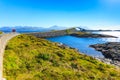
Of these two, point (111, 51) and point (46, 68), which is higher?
point (46, 68)

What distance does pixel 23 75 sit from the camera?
27.0 m

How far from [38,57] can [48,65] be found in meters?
3.65

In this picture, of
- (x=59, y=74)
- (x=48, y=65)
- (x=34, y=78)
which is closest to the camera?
(x=34, y=78)

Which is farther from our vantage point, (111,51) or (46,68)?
(111,51)

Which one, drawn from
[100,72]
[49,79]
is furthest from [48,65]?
[100,72]

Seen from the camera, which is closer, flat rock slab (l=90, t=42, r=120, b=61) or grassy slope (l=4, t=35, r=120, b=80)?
grassy slope (l=4, t=35, r=120, b=80)

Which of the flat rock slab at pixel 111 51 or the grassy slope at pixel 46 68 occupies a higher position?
the grassy slope at pixel 46 68

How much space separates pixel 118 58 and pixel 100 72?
1388 inches

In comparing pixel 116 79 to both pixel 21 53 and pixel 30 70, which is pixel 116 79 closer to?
pixel 30 70

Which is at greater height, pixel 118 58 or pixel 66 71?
pixel 66 71

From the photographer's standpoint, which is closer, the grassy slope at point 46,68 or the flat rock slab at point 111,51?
the grassy slope at point 46,68

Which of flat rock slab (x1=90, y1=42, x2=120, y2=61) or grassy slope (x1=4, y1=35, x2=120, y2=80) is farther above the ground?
grassy slope (x1=4, y1=35, x2=120, y2=80)

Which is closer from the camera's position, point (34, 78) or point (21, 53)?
point (34, 78)

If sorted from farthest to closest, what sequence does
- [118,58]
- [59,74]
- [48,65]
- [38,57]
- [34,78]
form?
[118,58]
[38,57]
[48,65]
[59,74]
[34,78]
